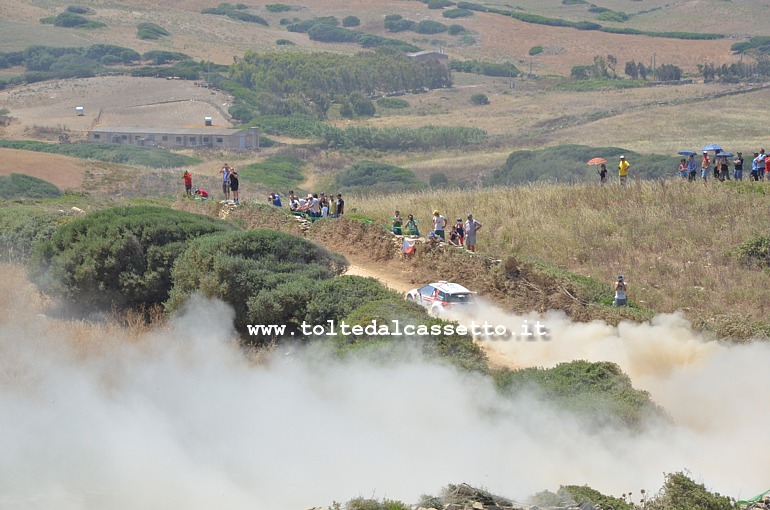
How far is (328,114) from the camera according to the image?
11750 cm

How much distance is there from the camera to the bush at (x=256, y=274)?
24.1 meters

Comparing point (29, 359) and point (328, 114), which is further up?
point (29, 359)

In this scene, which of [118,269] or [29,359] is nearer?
[29,359]

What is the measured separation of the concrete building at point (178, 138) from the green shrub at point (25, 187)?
34.3m

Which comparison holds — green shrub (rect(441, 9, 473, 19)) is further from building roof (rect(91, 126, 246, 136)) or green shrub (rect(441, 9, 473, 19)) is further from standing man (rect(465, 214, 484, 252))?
standing man (rect(465, 214, 484, 252))

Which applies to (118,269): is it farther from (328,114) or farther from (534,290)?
(328,114)

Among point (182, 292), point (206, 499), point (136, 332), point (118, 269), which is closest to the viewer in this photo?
point (206, 499)

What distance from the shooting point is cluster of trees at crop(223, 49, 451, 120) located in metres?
122

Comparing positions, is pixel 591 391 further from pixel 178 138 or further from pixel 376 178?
pixel 178 138

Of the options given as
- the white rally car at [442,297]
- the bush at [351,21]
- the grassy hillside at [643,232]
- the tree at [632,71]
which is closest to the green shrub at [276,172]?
the grassy hillside at [643,232]

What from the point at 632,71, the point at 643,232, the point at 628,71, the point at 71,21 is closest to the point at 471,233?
the point at 643,232

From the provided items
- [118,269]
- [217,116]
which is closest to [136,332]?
[118,269]

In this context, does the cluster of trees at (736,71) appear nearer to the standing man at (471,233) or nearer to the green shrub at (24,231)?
the standing man at (471,233)

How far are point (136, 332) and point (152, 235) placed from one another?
4.78m
